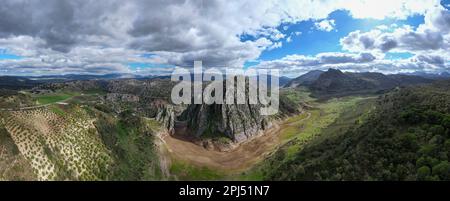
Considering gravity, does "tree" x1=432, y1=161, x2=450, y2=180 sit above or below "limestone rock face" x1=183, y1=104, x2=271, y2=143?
above

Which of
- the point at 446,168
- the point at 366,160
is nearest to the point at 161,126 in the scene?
the point at 366,160

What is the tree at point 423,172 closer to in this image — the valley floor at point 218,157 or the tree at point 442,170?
the tree at point 442,170

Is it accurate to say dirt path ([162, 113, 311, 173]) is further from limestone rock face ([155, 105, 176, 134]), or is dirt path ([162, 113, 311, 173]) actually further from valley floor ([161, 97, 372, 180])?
limestone rock face ([155, 105, 176, 134])

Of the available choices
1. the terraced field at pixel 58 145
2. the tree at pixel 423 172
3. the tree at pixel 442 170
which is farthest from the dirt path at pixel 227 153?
the tree at pixel 442 170

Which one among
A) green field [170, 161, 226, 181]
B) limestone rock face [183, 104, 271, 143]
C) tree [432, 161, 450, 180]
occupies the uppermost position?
tree [432, 161, 450, 180]

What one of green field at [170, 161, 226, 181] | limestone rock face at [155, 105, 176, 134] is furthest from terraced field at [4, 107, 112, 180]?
limestone rock face at [155, 105, 176, 134]
